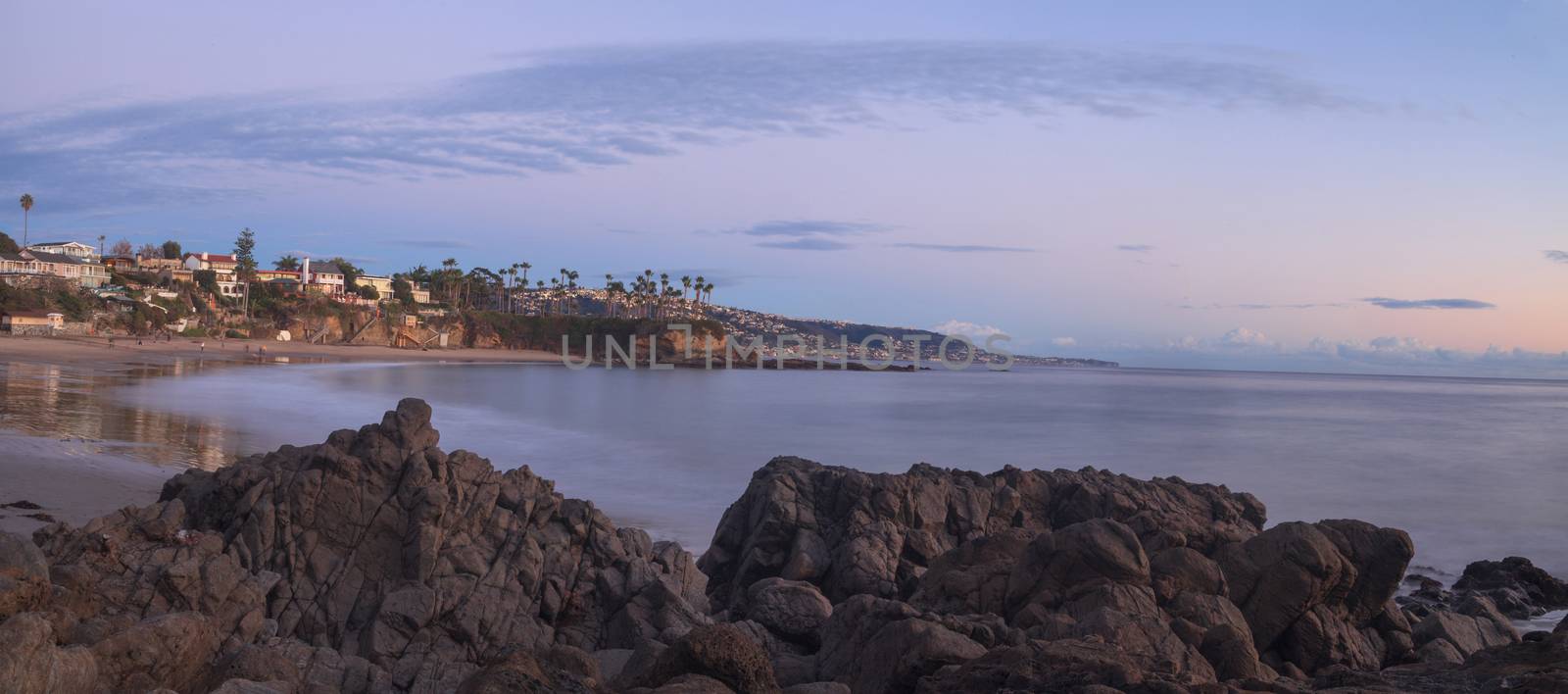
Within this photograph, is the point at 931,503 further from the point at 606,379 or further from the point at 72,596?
the point at 606,379

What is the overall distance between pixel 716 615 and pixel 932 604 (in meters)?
2.66

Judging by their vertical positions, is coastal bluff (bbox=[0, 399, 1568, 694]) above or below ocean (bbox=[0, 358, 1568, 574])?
above

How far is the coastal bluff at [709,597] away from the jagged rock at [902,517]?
5 centimetres

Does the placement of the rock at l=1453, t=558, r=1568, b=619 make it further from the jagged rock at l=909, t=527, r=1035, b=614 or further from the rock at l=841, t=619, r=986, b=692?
the rock at l=841, t=619, r=986, b=692

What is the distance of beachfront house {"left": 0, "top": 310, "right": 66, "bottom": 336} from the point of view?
74750 mm

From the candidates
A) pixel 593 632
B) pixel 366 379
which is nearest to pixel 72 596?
pixel 593 632

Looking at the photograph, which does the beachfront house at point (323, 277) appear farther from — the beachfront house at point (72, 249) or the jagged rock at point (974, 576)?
the jagged rock at point (974, 576)

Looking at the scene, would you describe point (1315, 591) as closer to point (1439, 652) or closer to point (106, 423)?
point (1439, 652)

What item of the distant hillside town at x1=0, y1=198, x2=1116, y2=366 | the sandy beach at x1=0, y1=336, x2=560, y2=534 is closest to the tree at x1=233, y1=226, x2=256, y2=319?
the distant hillside town at x1=0, y1=198, x2=1116, y2=366

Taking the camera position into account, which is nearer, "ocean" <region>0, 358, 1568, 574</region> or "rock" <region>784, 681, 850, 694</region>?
"rock" <region>784, 681, 850, 694</region>

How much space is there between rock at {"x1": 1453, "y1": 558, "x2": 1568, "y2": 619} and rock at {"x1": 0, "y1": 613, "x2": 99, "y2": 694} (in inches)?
657

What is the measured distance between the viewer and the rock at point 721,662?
6.67 m

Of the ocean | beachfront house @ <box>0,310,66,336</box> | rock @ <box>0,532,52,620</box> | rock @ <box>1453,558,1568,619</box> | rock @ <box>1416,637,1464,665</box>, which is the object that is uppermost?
beachfront house @ <box>0,310,66,336</box>

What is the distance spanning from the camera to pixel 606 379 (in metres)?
Answer: 93.6
